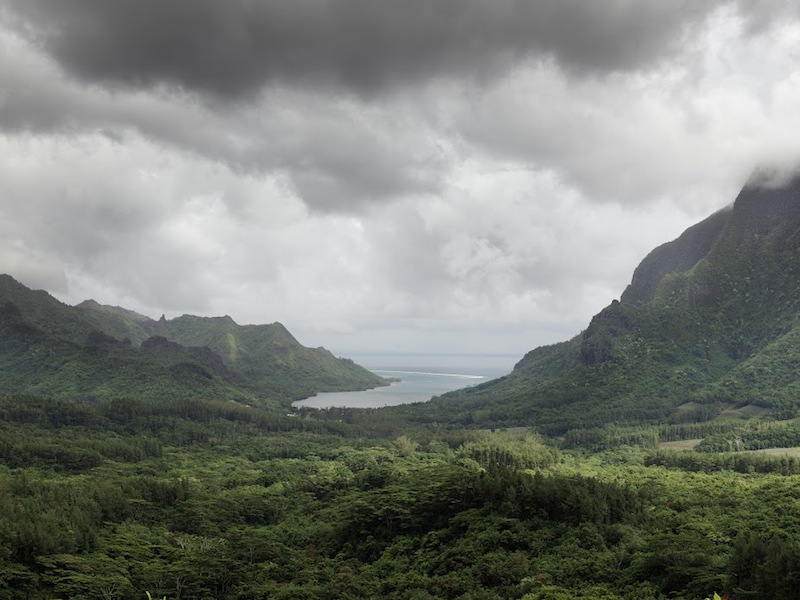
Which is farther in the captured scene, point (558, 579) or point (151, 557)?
point (151, 557)

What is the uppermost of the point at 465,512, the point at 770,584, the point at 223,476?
the point at 770,584

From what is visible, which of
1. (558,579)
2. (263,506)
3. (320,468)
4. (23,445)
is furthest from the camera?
(320,468)

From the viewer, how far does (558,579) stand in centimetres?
6725

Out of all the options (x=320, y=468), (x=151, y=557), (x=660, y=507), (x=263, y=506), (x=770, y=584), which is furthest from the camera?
(x=320, y=468)

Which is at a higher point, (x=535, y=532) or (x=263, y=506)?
(x=535, y=532)

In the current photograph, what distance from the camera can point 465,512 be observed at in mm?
96438

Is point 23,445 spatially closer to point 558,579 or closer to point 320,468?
point 320,468

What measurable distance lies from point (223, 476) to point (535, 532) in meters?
109

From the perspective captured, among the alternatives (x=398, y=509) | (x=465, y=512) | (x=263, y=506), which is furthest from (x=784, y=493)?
(x=263, y=506)

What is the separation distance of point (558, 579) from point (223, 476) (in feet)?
398

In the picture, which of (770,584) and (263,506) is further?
(263,506)

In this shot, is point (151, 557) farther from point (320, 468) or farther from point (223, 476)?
point (320, 468)

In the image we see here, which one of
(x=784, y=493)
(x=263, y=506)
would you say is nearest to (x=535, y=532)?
(x=784, y=493)

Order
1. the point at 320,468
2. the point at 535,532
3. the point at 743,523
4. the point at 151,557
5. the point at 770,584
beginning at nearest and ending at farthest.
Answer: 1. the point at 770,584
2. the point at 743,523
3. the point at 535,532
4. the point at 151,557
5. the point at 320,468
